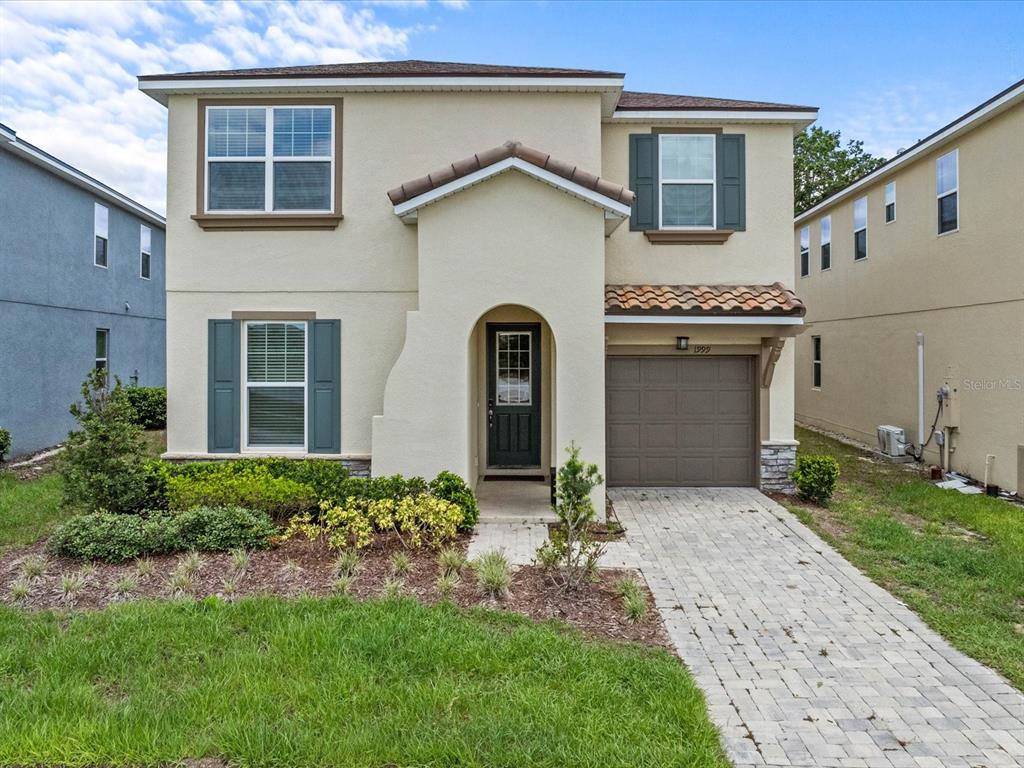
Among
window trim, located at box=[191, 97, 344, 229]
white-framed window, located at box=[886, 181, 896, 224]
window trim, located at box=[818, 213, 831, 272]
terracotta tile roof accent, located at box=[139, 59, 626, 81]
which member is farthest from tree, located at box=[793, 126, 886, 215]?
window trim, located at box=[191, 97, 344, 229]

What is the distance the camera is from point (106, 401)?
8242 millimetres

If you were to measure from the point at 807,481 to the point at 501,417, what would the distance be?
507 cm

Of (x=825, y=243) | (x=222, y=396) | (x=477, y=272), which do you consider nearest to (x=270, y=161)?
(x=222, y=396)

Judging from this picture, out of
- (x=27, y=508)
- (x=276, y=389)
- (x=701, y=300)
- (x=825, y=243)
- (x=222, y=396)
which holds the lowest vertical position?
(x=27, y=508)

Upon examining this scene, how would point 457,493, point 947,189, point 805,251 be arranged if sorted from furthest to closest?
point 805,251 → point 947,189 → point 457,493

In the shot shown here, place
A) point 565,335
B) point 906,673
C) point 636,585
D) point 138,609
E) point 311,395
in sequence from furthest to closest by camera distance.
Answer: point 311,395 → point 565,335 → point 636,585 → point 138,609 → point 906,673

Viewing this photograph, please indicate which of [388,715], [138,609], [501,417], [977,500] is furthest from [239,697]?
[977,500]

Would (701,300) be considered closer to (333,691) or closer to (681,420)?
(681,420)

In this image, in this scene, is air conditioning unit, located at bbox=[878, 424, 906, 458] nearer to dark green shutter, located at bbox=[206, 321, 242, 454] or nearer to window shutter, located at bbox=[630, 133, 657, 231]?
window shutter, located at bbox=[630, 133, 657, 231]

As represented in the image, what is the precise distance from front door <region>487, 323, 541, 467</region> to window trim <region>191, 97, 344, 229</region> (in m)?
3.26

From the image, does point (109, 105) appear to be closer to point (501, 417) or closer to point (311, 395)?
point (311, 395)

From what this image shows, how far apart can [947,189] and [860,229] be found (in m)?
3.81

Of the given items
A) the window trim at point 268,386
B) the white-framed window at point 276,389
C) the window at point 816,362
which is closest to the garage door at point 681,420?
the window trim at point 268,386

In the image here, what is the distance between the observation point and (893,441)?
45.9 feet
